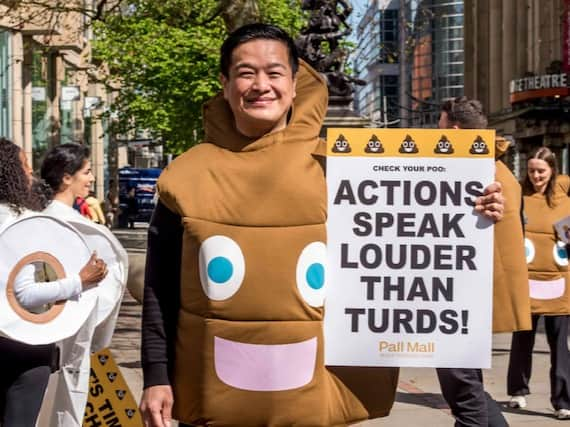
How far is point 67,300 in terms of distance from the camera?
A: 19.1ft

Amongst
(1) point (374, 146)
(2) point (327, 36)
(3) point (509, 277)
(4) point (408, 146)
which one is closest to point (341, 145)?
(1) point (374, 146)

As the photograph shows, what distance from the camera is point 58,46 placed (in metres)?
33.3

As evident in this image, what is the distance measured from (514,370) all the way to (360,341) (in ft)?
19.0

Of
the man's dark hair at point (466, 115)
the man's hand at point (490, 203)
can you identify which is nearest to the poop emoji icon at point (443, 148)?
the man's hand at point (490, 203)

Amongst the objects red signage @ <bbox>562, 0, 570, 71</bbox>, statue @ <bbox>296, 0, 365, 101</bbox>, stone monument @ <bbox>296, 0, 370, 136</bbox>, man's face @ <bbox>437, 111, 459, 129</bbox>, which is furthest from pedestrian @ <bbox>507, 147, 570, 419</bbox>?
red signage @ <bbox>562, 0, 570, 71</bbox>

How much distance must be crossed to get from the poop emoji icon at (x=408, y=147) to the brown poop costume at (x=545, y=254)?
18.3ft

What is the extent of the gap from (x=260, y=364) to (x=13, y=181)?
255 centimetres

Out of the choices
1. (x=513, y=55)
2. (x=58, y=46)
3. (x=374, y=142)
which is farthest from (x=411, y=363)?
(x=513, y=55)

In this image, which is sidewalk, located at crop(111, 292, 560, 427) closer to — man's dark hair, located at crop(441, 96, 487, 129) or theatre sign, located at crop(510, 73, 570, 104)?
man's dark hair, located at crop(441, 96, 487, 129)

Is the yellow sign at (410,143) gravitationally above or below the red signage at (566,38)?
below

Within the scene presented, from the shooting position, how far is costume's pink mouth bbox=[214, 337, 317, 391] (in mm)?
3750

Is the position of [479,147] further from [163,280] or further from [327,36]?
[327,36]

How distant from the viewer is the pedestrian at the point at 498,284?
15.1 feet

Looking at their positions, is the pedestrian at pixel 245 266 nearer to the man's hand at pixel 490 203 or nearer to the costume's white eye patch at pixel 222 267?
the costume's white eye patch at pixel 222 267
